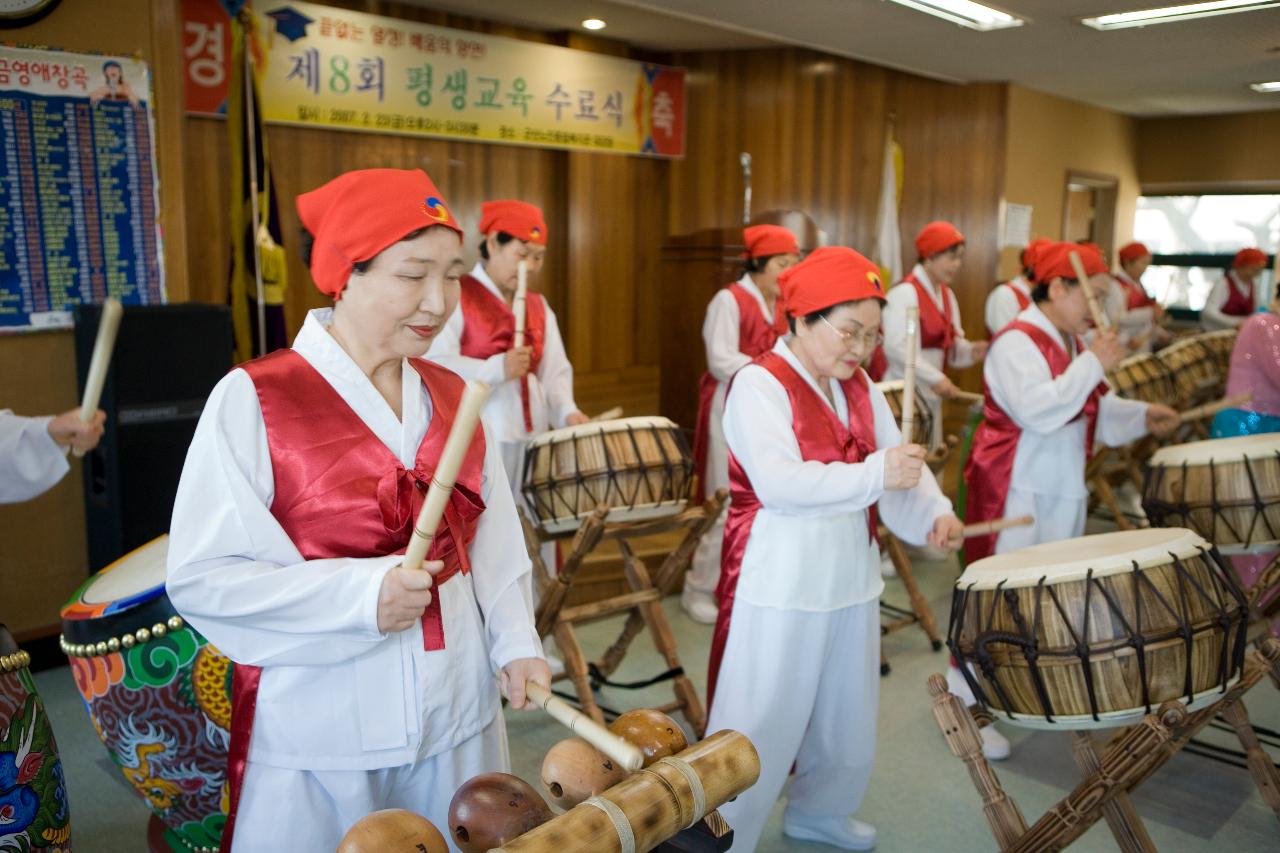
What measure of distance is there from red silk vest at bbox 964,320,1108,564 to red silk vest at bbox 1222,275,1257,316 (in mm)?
6386

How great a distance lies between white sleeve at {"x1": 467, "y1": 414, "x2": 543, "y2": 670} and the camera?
5.59ft

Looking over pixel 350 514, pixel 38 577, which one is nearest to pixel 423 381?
pixel 350 514

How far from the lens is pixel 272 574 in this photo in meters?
1.49

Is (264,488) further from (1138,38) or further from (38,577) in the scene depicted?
(1138,38)

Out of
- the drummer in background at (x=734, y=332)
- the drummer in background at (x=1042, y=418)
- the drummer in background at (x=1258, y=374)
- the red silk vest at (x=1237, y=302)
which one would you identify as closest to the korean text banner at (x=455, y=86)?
the drummer in background at (x=734, y=332)

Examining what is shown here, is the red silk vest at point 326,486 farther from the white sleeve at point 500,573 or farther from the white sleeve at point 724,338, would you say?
the white sleeve at point 724,338

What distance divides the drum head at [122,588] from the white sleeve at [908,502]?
165 cm

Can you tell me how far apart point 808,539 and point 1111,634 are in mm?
751

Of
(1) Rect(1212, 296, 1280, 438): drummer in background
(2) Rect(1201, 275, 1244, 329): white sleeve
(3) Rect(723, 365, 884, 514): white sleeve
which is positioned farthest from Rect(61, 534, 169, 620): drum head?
(2) Rect(1201, 275, 1244, 329): white sleeve

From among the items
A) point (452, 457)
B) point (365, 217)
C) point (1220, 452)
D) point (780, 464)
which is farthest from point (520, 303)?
point (452, 457)

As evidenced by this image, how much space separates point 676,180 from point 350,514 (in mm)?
7000

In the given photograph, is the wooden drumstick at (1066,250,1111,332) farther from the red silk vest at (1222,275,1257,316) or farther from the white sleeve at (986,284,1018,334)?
the red silk vest at (1222,275,1257,316)

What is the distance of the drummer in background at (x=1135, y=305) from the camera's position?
27.1 ft

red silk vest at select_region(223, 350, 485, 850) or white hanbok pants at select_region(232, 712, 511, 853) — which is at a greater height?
red silk vest at select_region(223, 350, 485, 850)
